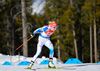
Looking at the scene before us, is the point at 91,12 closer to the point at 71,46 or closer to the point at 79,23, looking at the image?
the point at 79,23

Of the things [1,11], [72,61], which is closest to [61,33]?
[1,11]

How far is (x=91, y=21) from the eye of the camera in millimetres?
28281

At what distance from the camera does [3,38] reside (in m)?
33.7

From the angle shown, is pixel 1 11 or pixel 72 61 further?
pixel 1 11

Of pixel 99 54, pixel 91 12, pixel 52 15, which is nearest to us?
pixel 91 12

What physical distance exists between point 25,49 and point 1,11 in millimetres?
18224

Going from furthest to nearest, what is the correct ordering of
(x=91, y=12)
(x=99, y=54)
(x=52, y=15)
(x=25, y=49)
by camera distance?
(x=99, y=54), (x=52, y=15), (x=91, y=12), (x=25, y=49)

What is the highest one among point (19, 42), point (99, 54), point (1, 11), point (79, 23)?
point (1, 11)

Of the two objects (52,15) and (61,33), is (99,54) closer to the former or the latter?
(61,33)

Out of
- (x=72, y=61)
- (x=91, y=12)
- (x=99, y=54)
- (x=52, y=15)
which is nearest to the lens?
(x=72, y=61)

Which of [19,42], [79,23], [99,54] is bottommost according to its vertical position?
[99,54]

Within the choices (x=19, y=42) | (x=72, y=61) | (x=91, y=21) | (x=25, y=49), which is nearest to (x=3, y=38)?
(x=19, y=42)

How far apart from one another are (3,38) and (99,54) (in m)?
15.4

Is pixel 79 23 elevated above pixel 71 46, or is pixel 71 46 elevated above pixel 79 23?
pixel 79 23
